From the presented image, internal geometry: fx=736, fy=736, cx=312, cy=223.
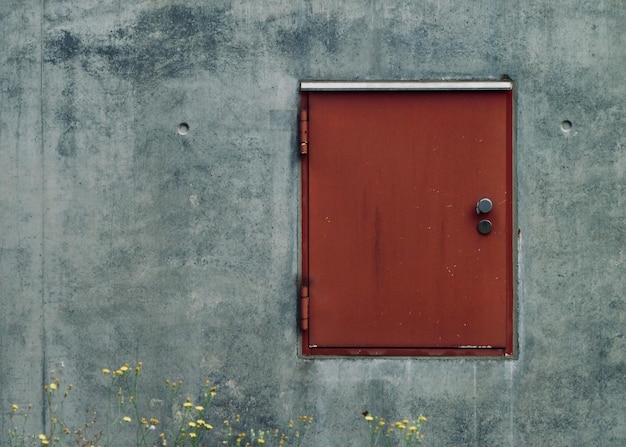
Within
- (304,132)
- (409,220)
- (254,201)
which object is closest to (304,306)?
(254,201)

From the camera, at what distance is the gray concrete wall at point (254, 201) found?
14.3 ft

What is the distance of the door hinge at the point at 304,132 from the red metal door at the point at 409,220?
0.11 ft

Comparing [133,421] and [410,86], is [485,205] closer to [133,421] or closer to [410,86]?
[410,86]

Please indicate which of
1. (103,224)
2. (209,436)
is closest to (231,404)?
(209,436)

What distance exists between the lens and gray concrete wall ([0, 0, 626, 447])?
4344 millimetres

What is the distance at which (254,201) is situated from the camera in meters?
4.36

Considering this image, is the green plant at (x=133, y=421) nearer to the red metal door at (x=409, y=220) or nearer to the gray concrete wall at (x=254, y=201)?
the gray concrete wall at (x=254, y=201)

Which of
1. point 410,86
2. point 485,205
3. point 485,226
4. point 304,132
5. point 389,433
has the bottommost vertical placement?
point 389,433

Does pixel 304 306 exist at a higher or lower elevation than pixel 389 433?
higher

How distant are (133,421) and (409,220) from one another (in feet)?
6.65

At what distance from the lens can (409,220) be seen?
4.36 meters

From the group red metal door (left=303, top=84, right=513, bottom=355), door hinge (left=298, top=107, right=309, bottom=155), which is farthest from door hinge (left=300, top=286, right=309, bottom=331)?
door hinge (left=298, top=107, right=309, bottom=155)

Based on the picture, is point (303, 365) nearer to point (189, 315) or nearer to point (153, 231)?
point (189, 315)

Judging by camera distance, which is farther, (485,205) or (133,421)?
(133,421)
